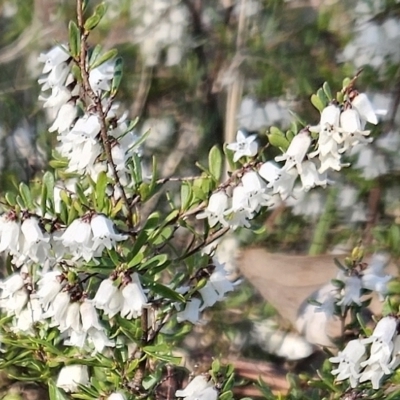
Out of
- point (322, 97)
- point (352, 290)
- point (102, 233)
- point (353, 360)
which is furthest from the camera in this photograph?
point (352, 290)

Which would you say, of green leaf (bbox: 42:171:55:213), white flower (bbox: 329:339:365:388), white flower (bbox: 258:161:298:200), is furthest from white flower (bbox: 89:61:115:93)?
white flower (bbox: 329:339:365:388)

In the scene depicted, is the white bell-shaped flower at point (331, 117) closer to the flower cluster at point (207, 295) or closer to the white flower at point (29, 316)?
the flower cluster at point (207, 295)

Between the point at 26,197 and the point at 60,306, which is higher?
the point at 26,197

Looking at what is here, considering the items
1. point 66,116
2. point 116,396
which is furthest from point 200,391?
point 66,116

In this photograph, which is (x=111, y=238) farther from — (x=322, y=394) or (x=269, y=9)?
(x=269, y=9)

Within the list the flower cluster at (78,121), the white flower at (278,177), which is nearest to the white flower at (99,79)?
the flower cluster at (78,121)

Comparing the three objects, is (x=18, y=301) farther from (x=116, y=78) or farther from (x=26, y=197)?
(x=116, y=78)

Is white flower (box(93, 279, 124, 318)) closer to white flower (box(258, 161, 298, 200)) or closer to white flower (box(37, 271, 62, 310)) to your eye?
white flower (box(37, 271, 62, 310))
